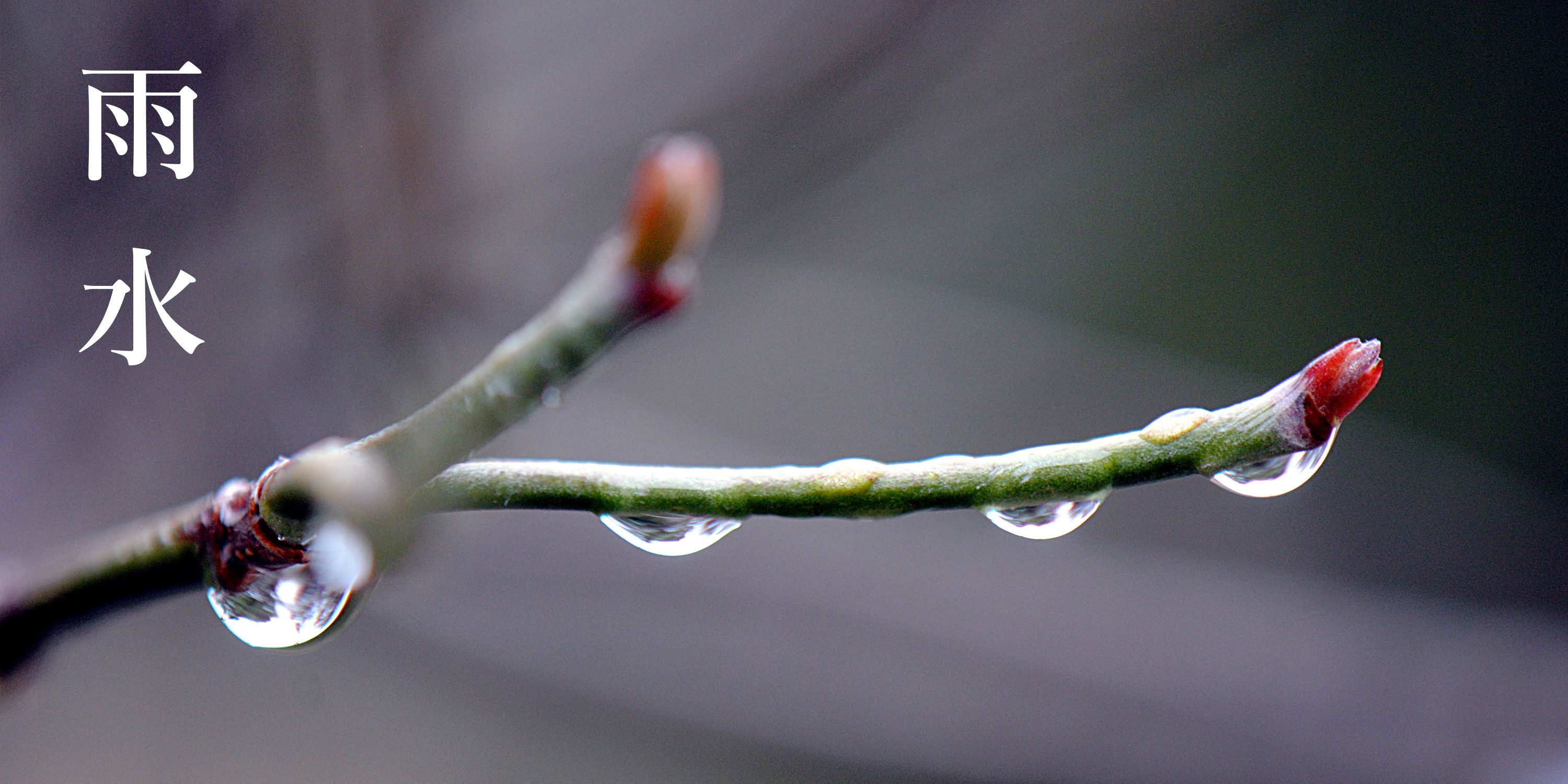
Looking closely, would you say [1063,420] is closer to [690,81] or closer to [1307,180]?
[1307,180]

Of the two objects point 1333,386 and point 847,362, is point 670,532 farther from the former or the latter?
point 847,362

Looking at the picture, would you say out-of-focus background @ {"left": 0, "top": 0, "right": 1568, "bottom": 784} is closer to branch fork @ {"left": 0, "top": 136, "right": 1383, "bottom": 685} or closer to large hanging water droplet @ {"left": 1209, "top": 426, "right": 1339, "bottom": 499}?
branch fork @ {"left": 0, "top": 136, "right": 1383, "bottom": 685}

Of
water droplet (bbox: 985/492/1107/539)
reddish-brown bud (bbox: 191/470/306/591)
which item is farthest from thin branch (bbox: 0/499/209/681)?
water droplet (bbox: 985/492/1107/539)

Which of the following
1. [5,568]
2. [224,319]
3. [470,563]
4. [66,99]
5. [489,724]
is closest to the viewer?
[5,568]

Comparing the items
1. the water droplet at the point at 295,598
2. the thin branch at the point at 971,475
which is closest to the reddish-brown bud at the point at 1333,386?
the thin branch at the point at 971,475

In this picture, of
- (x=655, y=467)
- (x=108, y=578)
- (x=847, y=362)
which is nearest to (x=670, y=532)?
(x=655, y=467)

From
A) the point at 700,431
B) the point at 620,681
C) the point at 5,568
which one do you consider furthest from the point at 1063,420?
the point at 5,568
